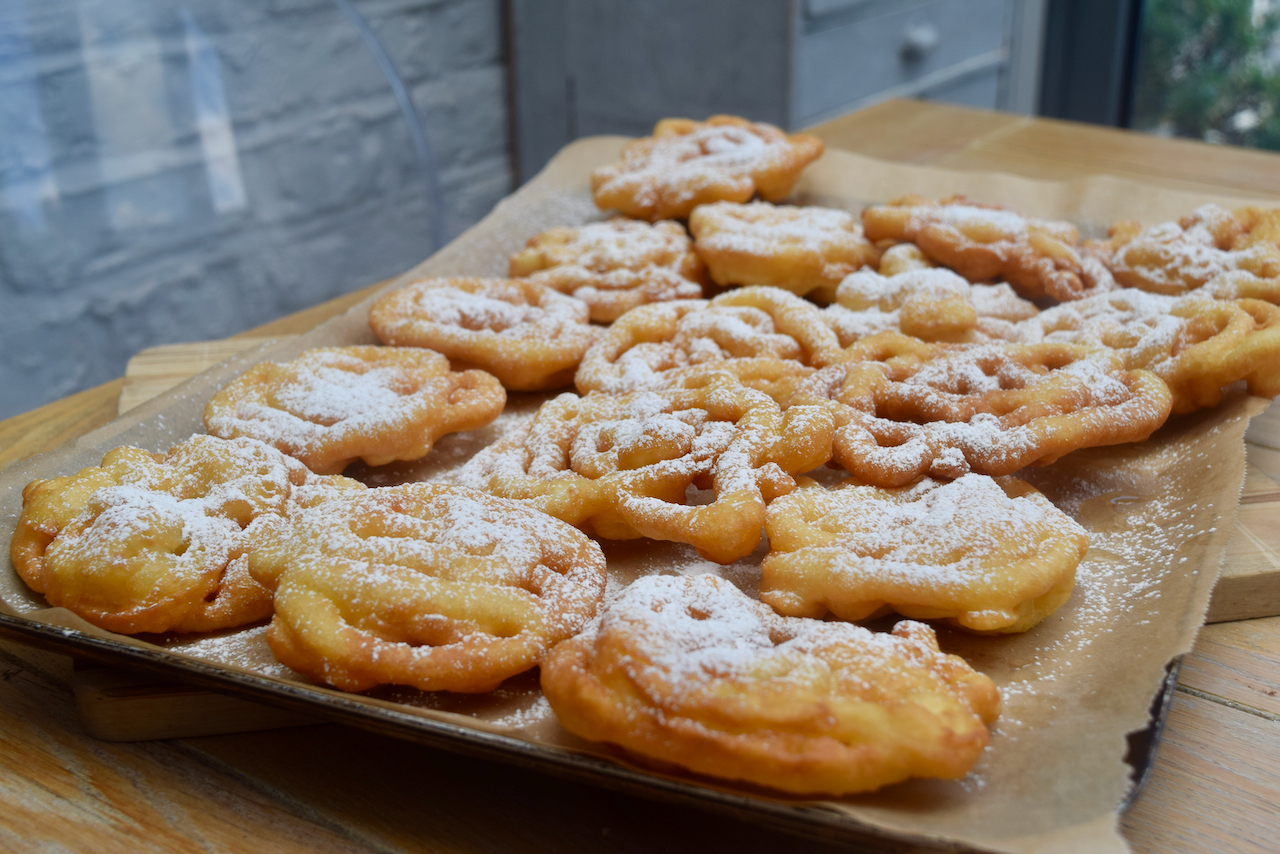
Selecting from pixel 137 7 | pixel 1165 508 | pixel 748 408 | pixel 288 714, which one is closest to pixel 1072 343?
pixel 1165 508

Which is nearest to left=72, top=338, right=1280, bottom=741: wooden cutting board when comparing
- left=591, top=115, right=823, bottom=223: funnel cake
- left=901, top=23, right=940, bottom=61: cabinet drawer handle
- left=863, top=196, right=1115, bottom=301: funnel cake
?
left=863, top=196, right=1115, bottom=301: funnel cake

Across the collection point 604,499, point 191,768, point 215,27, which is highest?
point 215,27

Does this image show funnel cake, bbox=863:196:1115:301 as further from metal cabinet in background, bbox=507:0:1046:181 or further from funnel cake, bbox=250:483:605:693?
metal cabinet in background, bbox=507:0:1046:181

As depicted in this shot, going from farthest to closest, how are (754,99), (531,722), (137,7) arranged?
(754,99)
(137,7)
(531,722)

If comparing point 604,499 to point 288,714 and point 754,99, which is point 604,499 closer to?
point 288,714

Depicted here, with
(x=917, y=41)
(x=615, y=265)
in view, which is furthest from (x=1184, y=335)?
(x=917, y=41)

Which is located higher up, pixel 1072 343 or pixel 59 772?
pixel 1072 343

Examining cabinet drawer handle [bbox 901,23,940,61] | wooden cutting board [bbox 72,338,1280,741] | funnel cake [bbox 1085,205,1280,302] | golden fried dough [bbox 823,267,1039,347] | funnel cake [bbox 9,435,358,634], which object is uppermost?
cabinet drawer handle [bbox 901,23,940,61]
